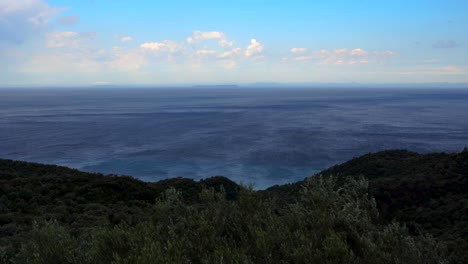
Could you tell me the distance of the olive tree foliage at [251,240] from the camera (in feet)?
24.0

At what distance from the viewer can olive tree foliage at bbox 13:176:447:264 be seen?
7.31 m

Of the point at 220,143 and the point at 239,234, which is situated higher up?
the point at 239,234

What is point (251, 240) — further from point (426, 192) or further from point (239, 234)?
point (426, 192)

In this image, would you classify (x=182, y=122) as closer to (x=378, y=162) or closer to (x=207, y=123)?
A: (x=207, y=123)

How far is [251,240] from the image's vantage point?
8555 mm

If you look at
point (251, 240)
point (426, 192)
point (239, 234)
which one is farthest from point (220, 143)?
point (251, 240)

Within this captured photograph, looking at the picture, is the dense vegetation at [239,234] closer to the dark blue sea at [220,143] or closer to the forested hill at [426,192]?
the forested hill at [426,192]

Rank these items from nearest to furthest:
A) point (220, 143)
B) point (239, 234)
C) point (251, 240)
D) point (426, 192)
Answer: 1. point (251, 240)
2. point (239, 234)
3. point (426, 192)
4. point (220, 143)

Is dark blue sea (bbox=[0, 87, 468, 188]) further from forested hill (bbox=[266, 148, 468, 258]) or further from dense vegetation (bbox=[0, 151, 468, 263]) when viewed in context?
dense vegetation (bbox=[0, 151, 468, 263])

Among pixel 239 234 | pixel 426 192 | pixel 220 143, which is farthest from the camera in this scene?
pixel 220 143

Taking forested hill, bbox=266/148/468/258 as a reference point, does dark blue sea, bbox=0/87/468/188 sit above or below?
below

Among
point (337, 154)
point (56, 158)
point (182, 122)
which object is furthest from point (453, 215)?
point (182, 122)

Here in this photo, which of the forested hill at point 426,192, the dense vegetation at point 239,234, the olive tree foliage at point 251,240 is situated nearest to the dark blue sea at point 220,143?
the forested hill at point 426,192

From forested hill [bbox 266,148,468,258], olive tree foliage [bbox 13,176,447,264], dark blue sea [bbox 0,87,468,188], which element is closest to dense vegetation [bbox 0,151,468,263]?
olive tree foliage [bbox 13,176,447,264]
